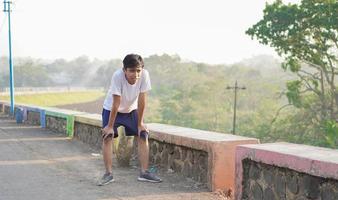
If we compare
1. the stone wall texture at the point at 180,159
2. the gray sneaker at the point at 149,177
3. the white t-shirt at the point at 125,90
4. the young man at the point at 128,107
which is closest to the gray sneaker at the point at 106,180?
the young man at the point at 128,107

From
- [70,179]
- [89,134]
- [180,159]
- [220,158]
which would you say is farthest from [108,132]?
[89,134]

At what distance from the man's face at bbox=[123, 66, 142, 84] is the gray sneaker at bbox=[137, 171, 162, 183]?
107 centimetres

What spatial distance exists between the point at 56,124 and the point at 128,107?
6.46 metres

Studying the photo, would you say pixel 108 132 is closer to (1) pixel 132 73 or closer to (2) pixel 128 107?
(2) pixel 128 107

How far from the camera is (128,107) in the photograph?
5.34m

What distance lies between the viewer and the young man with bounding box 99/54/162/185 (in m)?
5.08

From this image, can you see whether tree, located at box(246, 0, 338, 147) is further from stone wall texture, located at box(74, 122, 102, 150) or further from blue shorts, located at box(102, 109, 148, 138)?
blue shorts, located at box(102, 109, 148, 138)

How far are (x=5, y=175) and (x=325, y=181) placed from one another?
3903 millimetres

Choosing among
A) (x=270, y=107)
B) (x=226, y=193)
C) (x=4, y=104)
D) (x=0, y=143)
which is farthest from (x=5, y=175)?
(x=270, y=107)

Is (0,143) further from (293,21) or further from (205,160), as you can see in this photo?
(293,21)

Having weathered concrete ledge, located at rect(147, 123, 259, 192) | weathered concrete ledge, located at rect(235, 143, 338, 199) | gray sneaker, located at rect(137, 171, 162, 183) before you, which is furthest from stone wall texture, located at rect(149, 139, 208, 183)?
weathered concrete ledge, located at rect(235, 143, 338, 199)

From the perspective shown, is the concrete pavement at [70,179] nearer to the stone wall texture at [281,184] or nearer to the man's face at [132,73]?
the stone wall texture at [281,184]

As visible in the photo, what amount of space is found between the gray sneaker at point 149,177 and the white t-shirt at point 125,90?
733 mm

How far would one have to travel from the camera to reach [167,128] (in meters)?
6.53
